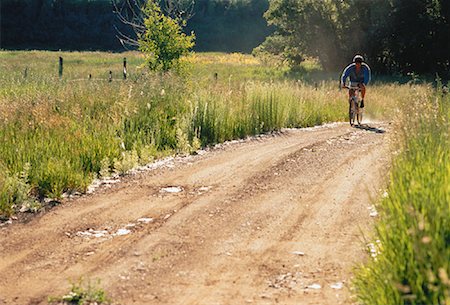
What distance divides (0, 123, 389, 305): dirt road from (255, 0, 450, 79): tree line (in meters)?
41.5

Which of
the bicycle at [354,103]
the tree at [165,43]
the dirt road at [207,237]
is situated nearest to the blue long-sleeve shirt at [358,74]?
the bicycle at [354,103]

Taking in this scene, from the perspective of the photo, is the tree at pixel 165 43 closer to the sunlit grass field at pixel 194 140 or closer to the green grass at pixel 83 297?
the sunlit grass field at pixel 194 140

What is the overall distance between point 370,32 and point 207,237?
4681 cm

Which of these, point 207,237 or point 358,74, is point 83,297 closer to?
point 207,237

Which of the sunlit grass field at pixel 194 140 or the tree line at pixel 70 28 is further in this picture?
the tree line at pixel 70 28

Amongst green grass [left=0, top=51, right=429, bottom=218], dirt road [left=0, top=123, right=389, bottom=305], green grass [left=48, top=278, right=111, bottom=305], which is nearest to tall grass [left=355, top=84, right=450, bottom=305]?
dirt road [left=0, top=123, right=389, bottom=305]

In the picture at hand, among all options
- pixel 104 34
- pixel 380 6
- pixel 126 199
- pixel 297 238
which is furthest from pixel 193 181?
pixel 104 34

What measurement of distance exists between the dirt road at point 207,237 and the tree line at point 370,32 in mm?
41461

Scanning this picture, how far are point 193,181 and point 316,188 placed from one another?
1.94 meters

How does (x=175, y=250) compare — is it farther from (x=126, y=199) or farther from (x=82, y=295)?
(x=126, y=199)

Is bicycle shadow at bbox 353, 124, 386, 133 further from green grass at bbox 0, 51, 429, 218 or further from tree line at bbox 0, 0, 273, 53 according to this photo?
tree line at bbox 0, 0, 273, 53

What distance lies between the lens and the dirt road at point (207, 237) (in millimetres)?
6246

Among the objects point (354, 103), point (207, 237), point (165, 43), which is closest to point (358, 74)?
point (354, 103)

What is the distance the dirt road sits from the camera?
625cm
